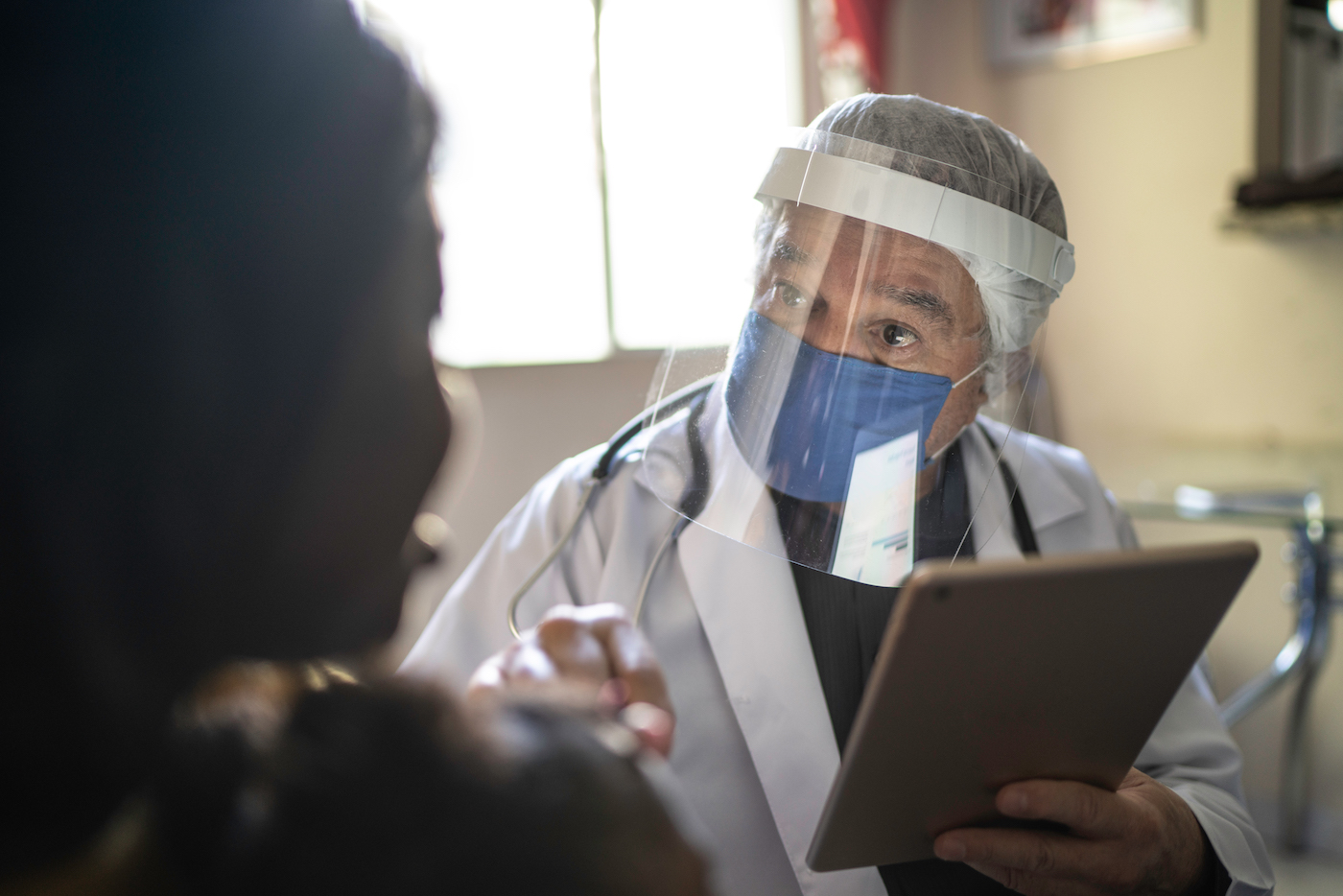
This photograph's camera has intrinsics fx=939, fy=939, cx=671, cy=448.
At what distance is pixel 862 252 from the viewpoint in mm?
892

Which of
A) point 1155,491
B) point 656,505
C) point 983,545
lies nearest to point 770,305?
point 656,505

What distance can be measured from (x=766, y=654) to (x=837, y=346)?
1.05 feet

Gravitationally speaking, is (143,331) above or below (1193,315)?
above

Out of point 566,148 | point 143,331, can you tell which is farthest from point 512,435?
point 143,331

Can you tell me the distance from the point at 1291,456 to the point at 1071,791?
2.08 meters

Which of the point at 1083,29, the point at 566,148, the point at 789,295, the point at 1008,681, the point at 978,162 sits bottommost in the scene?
the point at 1008,681

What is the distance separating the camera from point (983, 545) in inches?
41.9

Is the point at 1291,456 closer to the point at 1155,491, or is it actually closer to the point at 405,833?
the point at 1155,491

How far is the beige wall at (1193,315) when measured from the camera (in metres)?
2.40

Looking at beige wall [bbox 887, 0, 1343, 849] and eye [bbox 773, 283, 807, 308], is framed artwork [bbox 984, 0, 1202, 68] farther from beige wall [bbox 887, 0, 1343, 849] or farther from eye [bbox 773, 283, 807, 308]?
eye [bbox 773, 283, 807, 308]

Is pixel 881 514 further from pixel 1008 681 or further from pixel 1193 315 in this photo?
pixel 1193 315

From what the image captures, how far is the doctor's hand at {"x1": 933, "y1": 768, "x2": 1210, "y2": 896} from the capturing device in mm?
722

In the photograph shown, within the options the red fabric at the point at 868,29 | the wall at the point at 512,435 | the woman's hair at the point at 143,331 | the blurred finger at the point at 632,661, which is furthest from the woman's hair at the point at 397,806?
the red fabric at the point at 868,29

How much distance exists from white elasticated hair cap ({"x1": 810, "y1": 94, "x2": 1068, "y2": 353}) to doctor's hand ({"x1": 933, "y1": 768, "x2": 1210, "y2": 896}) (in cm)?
46
